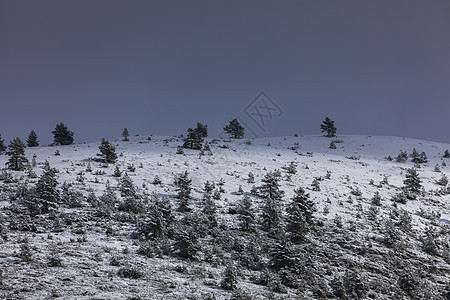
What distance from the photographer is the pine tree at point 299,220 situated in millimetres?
17344

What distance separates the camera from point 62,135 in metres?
49.7

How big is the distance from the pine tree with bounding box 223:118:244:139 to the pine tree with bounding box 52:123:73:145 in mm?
34591

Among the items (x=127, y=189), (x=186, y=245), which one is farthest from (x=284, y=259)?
(x=127, y=189)

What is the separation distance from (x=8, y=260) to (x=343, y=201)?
970 inches

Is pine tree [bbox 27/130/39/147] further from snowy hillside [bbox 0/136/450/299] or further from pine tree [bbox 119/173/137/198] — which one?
pine tree [bbox 119/173/137/198]

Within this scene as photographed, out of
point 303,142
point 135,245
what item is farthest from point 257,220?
point 303,142

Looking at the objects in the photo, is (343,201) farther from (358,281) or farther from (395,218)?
(358,281)

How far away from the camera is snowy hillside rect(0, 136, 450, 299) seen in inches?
424

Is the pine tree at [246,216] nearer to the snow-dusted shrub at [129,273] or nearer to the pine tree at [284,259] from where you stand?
the pine tree at [284,259]

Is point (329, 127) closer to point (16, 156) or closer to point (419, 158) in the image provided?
point (419, 158)

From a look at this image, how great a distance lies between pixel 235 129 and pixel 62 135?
38036 millimetres

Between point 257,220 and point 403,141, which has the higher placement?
point 403,141

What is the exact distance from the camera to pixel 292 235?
1736 cm

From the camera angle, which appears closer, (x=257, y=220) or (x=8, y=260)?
(x=8, y=260)
